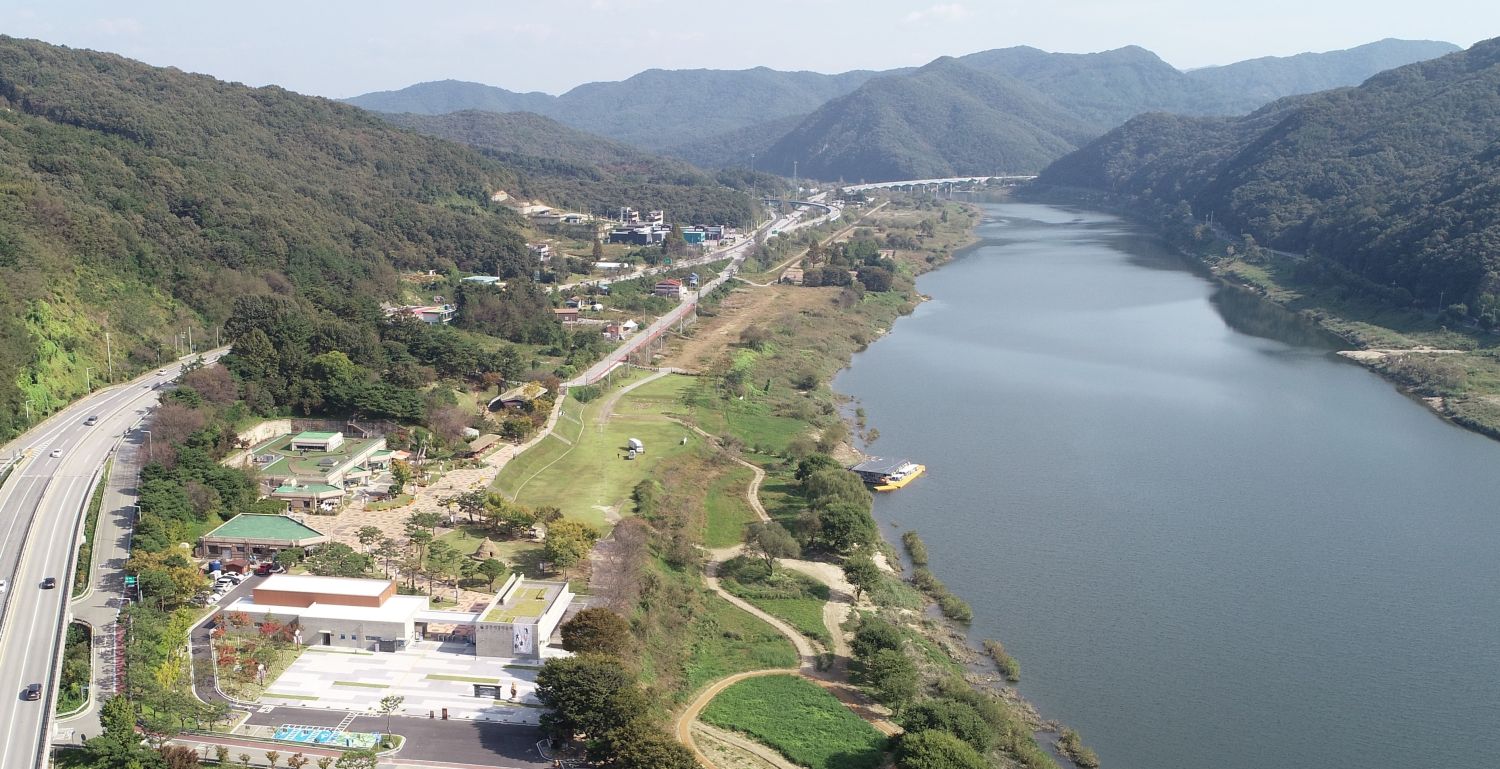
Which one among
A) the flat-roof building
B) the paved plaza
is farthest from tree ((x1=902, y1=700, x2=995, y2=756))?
the flat-roof building

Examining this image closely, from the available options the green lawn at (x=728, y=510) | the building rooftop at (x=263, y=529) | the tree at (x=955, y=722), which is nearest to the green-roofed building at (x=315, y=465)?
the building rooftop at (x=263, y=529)

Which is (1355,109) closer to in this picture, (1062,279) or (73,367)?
(1062,279)

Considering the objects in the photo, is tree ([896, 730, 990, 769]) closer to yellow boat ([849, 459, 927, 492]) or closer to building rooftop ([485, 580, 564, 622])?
building rooftop ([485, 580, 564, 622])

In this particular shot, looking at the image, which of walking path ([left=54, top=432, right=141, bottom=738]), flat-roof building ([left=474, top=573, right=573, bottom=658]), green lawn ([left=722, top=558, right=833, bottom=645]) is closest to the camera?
walking path ([left=54, top=432, right=141, bottom=738])

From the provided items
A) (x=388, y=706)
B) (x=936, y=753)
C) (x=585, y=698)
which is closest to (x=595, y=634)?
(x=585, y=698)

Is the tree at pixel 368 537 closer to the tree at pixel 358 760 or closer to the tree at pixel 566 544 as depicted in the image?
the tree at pixel 566 544

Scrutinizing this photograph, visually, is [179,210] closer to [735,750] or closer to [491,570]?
[491,570]
